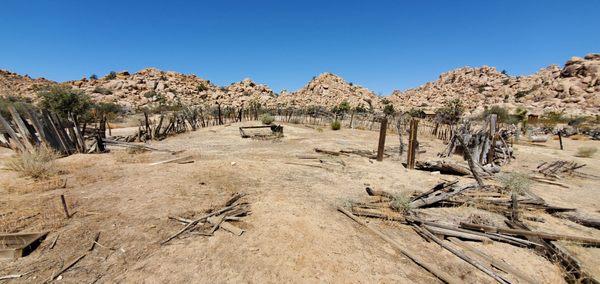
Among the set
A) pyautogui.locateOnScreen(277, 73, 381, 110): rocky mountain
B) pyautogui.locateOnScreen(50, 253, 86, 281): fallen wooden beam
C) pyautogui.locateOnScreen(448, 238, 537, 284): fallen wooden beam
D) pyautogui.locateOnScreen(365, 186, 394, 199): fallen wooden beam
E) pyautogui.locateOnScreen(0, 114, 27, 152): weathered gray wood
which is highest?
pyautogui.locateOnScreen(277, 73, 381, 110): rocky mountain

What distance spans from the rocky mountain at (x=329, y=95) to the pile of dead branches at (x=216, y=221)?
54635 mm

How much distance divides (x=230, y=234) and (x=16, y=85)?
62401mm

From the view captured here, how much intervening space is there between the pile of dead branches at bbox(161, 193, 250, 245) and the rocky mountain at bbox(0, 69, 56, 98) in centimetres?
4971

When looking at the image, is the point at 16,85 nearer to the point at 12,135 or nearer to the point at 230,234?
the point at 12,135

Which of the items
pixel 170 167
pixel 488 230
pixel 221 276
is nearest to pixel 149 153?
pixel 170 167

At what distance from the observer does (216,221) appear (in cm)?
426

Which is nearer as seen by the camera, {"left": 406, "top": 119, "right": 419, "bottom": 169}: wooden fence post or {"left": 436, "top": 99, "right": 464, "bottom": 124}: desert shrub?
{"left": 406, "top": 119, "right": 419, "bottom": 169}: wooden fence post

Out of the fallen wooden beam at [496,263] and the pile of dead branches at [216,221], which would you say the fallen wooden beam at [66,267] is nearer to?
the pile of dead branches at [216,221]

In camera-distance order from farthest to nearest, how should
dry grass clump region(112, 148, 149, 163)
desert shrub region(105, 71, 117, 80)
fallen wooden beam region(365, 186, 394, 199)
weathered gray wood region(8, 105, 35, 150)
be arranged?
1. desert shrub region(105, 71, 117, 80)
2. dry grass clump region(112, 148, 149, 163)
3. weathered gray wood region(8, 105, 35, 150)
4. fallen wooden beam region(365, 186, 394, 199)

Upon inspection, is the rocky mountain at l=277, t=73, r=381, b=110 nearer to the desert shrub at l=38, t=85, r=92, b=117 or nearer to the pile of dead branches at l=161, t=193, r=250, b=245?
the desert shrub at l=38, t=85, r=92, b=117

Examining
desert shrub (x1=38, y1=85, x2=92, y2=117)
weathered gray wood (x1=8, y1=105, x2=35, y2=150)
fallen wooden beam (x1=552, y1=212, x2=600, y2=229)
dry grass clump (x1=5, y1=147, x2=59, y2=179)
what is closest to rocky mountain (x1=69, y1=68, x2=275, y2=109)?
desert shrub (x1=38, y1=85, x2=92, y2=117)

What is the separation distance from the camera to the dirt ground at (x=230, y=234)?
3104mm

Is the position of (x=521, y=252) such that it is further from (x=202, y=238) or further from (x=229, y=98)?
(x=229, y=98)

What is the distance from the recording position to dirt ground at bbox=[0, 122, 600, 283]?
3104 mm
